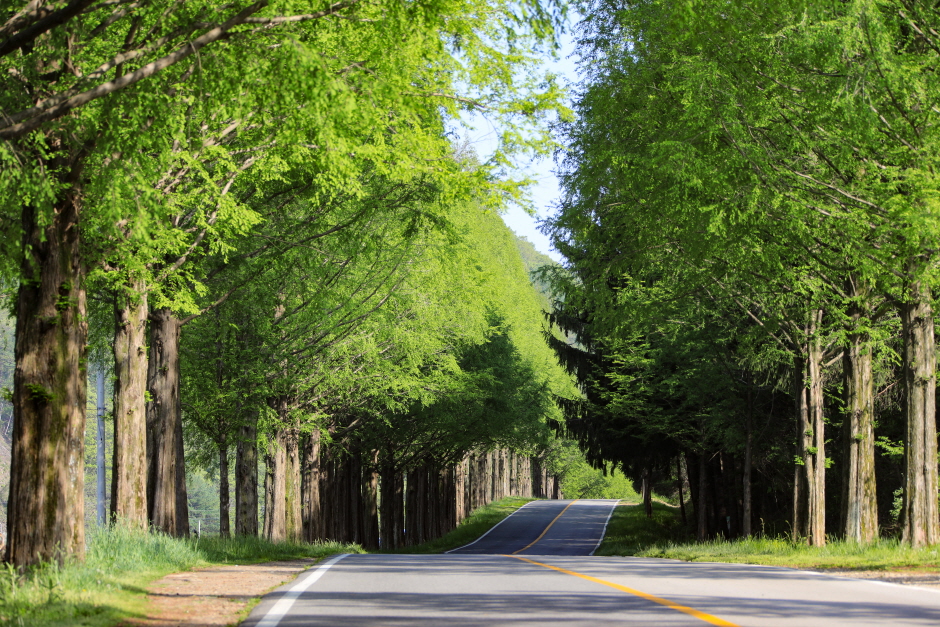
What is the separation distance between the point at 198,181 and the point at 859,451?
12848 mm

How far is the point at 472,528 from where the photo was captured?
47.3 m

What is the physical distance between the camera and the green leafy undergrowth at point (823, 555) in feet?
41.4

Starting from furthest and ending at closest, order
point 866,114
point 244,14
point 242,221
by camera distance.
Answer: point 242,221 → point 866,114 → point 244,14

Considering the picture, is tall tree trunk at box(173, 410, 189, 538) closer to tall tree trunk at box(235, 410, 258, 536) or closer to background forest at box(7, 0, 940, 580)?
background forest at box(7, 0, 940, 580)

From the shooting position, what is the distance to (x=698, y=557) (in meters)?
17.1

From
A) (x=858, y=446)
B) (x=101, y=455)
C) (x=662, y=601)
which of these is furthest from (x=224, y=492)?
(x=662, y=601)

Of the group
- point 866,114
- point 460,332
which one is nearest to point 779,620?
point 866,114

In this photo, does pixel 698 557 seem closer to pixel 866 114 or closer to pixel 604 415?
pixel 866 114

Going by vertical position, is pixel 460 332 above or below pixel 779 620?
above

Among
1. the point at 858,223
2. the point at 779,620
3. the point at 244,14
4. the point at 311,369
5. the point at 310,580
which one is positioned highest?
the point at 244,14

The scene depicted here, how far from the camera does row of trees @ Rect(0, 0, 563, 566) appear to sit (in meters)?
8.20

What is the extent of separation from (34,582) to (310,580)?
10.9 ft

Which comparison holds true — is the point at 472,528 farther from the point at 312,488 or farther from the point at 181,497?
the point at 181,497

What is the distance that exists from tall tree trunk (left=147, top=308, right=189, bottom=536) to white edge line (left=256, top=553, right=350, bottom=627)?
4608 millimetres
